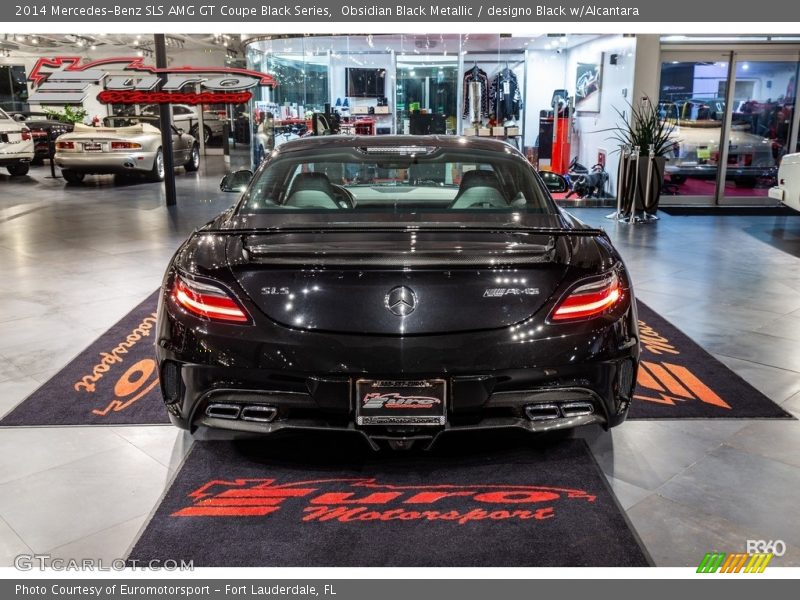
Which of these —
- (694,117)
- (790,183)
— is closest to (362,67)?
(694,117)

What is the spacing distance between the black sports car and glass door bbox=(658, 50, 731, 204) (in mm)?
9129

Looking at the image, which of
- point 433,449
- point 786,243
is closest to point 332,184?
point 433,449

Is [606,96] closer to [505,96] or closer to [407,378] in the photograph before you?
[505,96]

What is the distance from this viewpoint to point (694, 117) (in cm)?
1114

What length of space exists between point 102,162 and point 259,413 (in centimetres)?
1169

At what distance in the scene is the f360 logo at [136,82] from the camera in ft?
34.7

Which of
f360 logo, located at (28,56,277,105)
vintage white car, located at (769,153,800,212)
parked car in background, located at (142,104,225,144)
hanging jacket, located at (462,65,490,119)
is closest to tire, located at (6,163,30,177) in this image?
Result: parked car in background, located at (142,104,225,144)

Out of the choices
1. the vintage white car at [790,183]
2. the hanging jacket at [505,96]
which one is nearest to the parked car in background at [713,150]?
the hanging jacket at [505,96]

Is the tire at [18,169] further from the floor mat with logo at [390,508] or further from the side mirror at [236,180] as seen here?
the floor mat with logo at [390,508]

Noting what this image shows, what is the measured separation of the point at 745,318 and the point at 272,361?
12.7ft

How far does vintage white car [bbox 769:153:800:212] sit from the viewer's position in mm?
8039

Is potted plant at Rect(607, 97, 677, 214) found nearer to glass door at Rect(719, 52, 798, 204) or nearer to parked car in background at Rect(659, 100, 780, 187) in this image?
parked car in background at Rect(659, 100, 780, 187)

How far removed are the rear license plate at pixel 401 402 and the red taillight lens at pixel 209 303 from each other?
47 centimetres
